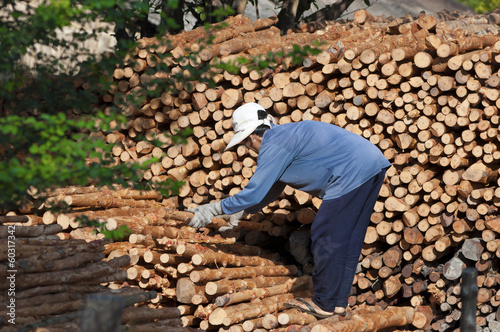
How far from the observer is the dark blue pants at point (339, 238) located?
4430 millimetres

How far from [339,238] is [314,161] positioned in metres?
0.58

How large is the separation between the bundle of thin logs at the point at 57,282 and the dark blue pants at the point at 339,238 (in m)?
1.11

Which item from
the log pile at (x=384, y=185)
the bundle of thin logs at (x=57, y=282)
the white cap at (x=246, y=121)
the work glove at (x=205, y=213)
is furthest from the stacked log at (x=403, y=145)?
the bundle of thin logs at (x=57, y=282)

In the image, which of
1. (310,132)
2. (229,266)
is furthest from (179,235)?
(310,132)

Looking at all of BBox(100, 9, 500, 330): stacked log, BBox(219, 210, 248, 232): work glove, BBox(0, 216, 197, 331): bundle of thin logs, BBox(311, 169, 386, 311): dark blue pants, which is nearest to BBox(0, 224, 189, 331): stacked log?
BBox(0, 216, 197, 331): bundle of thin logs

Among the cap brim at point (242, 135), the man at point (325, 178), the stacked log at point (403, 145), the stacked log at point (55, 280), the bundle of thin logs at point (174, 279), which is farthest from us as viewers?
the stacked log at point (403, 145)

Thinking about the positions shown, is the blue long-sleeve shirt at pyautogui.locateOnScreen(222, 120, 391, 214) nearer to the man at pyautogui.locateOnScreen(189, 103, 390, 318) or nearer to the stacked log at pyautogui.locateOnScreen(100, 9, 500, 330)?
the man at pyautogui.locateOnScreen(189, 103, 390, 318)

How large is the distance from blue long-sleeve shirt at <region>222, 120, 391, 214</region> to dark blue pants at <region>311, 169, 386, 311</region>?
3.4 inches

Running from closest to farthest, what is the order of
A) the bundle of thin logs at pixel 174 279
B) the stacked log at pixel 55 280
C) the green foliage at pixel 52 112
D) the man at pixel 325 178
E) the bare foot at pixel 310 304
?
the green foliage at pixel 52 112 → the stacked log at pixel 55 280 → the bundle of thin logs at pixel 174 279 → the man at pixel 325 178 → the bare foot at pixel 310 304

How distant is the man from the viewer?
4.40 m

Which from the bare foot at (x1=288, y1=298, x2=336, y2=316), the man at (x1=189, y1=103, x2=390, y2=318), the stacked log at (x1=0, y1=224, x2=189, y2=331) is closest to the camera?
the stacked log at (x1=0, y1=224, x2=189, y2=331)

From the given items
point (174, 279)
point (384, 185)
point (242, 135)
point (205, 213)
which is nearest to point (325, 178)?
point (242, 135)

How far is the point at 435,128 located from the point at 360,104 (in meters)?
0.66

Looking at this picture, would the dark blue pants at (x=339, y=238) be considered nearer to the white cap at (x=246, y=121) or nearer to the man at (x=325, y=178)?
the man at (x=325, y=178)
